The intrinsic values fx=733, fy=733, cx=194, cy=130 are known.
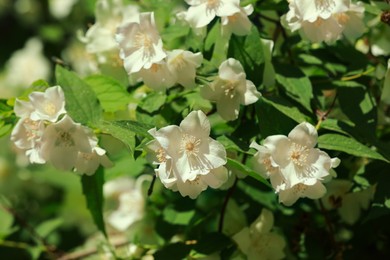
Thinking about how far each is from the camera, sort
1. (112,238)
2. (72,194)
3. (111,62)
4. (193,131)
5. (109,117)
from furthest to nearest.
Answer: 1. (72,194)
2. (112,238)
3. (111,62)
4. (109,117)
5. (193,131)

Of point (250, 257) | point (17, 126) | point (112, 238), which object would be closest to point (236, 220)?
point (250, 257)

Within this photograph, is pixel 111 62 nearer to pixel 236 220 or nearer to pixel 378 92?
pixel 236 220

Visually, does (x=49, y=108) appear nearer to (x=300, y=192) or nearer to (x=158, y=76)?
(x=158, y=76)

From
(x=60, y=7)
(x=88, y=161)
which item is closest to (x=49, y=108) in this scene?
(x=88, y=161)

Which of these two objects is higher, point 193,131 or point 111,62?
point 193,131

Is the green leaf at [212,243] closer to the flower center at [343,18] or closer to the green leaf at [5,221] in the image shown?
the flower center at [343,18]

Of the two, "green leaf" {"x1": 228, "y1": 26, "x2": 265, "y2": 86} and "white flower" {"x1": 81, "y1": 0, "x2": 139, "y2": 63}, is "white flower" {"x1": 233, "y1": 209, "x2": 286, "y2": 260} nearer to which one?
"green leaf" {"x1": 228, "y1": 26, "x2": 265, "y2": 86}

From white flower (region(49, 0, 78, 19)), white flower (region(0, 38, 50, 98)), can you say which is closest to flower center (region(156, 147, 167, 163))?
white flower (region(0, 38, 50, 98))
